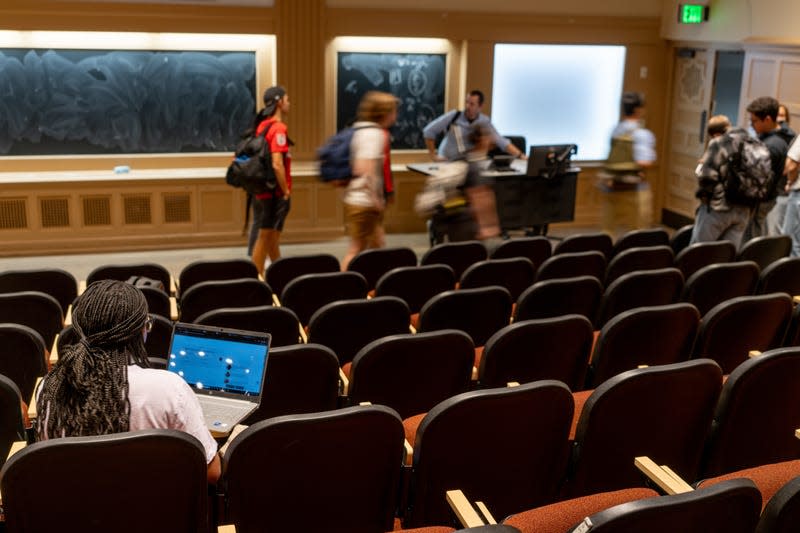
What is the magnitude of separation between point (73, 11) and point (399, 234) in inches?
160

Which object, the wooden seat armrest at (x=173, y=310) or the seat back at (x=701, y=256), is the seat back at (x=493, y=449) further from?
the seat back at (x=701, y=256)

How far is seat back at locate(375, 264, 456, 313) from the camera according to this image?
468 cm

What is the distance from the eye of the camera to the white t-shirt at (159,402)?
7.72ft

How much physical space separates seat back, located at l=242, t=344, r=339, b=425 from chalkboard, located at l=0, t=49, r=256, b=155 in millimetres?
6090

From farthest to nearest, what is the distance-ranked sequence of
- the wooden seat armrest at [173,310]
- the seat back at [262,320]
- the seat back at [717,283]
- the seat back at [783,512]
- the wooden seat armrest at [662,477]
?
the seat back at [717,283] → the wooden seat armrest at [173,310] → the seat back at [262,320] → the wooden seat armrest at [662,477] → the seat back at [783,512]

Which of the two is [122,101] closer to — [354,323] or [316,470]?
[354,323]

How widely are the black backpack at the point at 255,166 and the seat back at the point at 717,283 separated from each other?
347cm

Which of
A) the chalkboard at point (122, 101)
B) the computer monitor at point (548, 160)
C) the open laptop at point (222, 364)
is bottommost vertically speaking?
the open laptop at point (222, 364)

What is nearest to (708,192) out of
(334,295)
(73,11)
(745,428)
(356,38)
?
(334,295)

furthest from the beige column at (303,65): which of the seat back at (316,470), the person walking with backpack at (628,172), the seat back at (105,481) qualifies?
the seat back at (105,481)

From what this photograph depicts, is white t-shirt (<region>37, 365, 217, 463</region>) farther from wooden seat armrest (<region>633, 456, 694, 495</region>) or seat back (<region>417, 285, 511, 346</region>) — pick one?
seat back (<region>417, 285, 511, 346</region>)

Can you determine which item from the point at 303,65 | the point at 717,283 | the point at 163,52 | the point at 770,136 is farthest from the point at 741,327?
the point at 163,52

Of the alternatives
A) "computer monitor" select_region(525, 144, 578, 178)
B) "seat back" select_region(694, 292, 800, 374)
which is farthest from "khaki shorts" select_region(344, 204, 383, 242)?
"seat back" select_region(694, 292, 800, 374)

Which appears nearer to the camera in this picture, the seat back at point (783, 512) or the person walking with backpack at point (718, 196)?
the seat back at point (783, 512)
